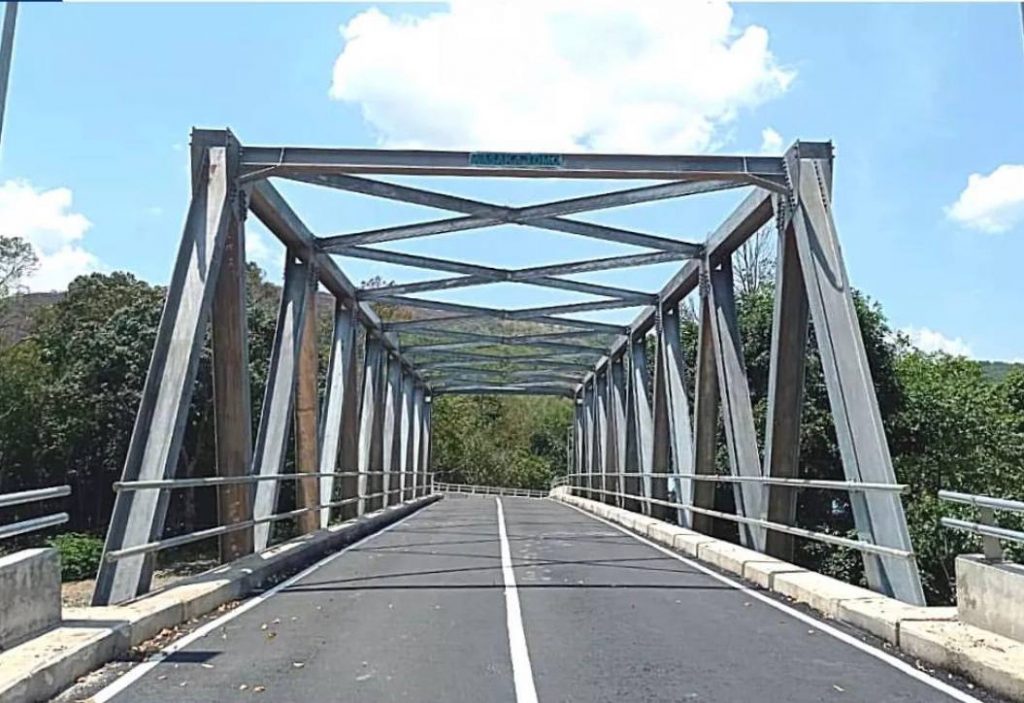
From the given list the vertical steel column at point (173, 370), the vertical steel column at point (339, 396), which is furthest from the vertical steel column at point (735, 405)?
the vertical steel column at point (339, 396)

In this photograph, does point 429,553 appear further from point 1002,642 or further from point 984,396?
point 984,396

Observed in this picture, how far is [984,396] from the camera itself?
107 feet

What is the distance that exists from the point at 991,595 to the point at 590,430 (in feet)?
103

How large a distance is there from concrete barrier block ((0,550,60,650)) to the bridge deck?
2.24 feet

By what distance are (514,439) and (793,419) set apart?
7930 centimetres

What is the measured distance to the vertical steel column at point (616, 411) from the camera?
2800 centimetres

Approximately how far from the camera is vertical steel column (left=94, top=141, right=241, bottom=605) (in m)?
8.06

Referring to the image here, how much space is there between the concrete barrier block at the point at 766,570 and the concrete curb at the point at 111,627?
492 centimetres

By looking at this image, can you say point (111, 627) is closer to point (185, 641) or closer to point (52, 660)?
point (185, 641)

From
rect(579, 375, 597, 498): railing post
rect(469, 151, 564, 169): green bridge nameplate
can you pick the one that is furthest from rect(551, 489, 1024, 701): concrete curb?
rect(579, 375, 597, 498): railing post

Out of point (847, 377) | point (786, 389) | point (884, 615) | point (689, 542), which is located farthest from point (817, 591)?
point (689, 542)

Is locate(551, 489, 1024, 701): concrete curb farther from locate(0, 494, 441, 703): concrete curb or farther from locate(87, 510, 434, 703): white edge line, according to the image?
locate(0, 494, 441, 703): concrete curb

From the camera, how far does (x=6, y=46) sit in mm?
4898

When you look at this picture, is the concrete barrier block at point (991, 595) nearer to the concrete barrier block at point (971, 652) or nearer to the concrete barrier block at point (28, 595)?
the concrete barrier block at point (971, 652)
